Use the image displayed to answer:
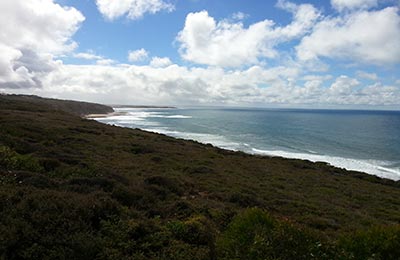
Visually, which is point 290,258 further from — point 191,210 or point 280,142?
point 280,142

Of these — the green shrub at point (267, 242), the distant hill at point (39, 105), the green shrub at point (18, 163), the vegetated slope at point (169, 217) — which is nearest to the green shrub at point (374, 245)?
the vegetated slope at point (169, 217)

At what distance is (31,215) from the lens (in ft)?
23.7

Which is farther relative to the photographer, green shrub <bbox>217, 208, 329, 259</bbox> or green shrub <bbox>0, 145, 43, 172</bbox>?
green shrub <bbox>0, 145, 43, 172</bbox>

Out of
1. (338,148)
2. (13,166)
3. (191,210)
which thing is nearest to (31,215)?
(191,210)

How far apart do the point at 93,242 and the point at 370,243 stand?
18.4ft

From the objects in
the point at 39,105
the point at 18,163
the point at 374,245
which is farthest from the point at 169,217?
the point at 39,105

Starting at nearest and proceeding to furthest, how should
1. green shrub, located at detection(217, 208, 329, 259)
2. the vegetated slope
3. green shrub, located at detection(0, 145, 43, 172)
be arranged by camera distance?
green shrub, located at detection(217, 208, 329, 259), the vegetated slope, green shrub, located at detection(0, 145, 43, 172)

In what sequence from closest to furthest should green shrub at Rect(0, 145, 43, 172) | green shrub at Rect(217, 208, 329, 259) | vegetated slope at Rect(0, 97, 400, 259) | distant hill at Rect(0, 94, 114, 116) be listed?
green shrub at Rect(217, 208, 329, 259)
vegetated slope at Rect(0, 97, 400, 259)
green shrub at Rect(0, 145, 43, 172)
distant hill at Rect(0, 94, 114, 116)

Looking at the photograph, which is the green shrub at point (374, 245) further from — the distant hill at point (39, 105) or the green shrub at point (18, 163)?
the distant hill at point (39, 105)

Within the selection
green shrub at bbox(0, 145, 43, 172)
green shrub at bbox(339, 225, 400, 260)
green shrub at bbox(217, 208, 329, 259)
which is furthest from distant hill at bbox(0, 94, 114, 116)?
green shrub at bbox(339, 225, 400, 260)

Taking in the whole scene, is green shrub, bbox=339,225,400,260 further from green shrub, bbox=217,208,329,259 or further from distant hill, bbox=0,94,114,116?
distant hill, bbox=0,94,114,116

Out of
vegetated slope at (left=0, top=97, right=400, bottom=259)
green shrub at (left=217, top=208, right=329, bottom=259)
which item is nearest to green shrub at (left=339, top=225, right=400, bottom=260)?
vegetated slope at (left=0, top=97, right=400, bottom=259)

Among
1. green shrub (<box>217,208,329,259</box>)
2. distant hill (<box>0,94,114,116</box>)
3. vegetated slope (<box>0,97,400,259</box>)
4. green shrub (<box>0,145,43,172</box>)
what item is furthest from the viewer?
distant hill (<box>0,94,114,116</box>)

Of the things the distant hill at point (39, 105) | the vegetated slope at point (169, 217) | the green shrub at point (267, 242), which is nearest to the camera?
the green shrub at point (267, 242)
